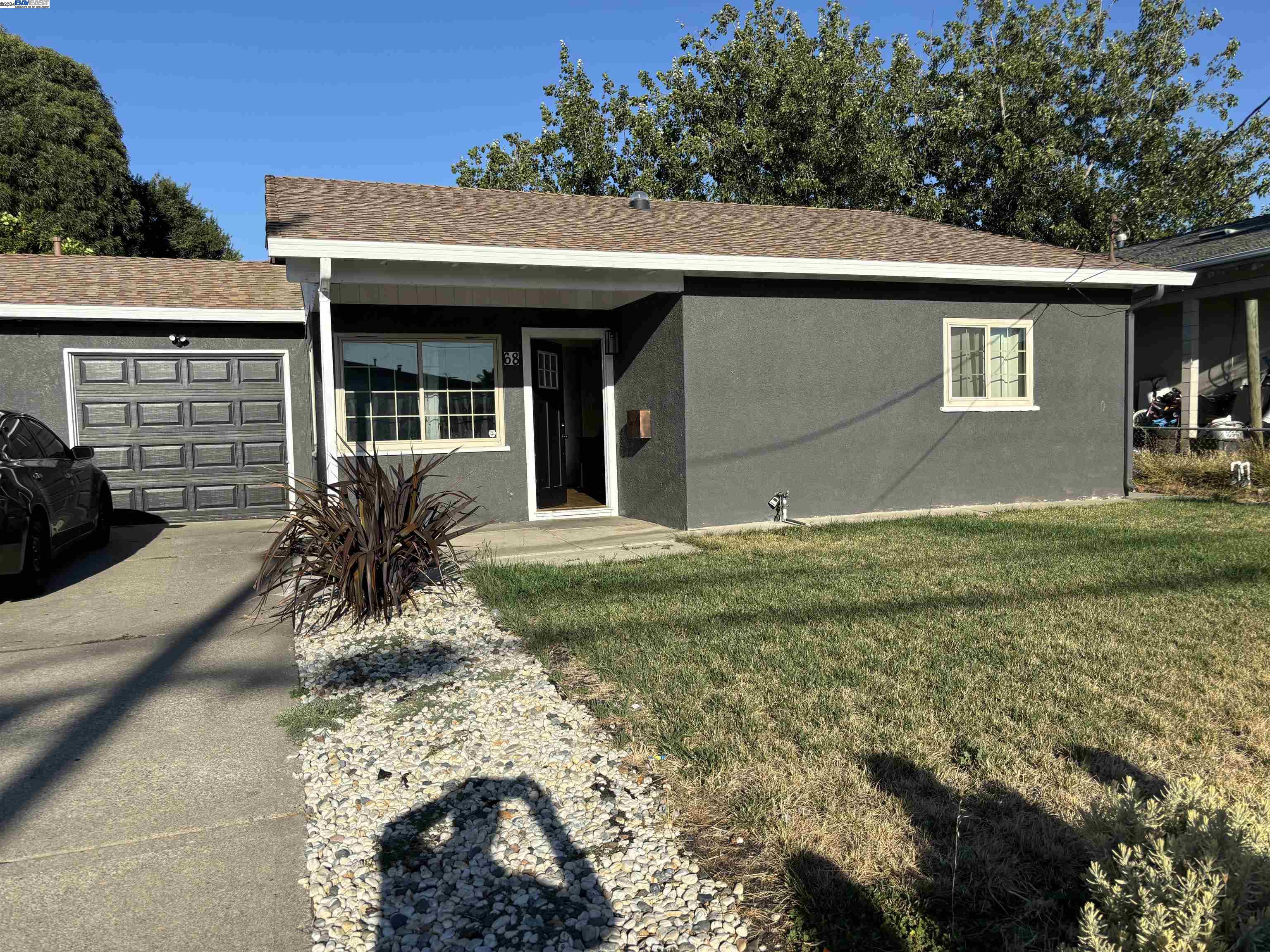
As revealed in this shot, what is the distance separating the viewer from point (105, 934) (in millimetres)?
2426

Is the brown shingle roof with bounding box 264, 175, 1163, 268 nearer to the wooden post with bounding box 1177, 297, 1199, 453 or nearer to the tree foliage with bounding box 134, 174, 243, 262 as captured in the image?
the wooden post with bounding box 1177, 297, 1199, 453

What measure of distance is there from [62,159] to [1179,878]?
28.0 meters

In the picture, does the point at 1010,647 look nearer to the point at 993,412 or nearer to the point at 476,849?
the point at 476,849

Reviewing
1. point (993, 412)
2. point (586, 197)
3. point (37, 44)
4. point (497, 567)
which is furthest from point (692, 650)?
point (37, 44)

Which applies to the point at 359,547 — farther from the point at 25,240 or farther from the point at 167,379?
the point at 25,240

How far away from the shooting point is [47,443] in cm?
811

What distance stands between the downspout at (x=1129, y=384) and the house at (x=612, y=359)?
0.08 m

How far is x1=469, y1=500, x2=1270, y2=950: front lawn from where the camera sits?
2.55 m

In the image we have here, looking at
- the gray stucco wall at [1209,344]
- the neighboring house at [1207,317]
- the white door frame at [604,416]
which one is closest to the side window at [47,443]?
the white door frame at [604,416]

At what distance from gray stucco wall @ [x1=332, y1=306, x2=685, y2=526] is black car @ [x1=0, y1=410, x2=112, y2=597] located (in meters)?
2.82

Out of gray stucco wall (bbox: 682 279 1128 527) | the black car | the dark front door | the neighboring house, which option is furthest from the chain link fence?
the black car

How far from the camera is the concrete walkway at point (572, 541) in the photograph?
25.5ft

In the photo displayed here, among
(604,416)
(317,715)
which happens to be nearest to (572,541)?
(604,416)

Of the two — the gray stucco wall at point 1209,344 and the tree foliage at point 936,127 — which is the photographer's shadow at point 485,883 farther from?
the tree foliage at point 936,127
